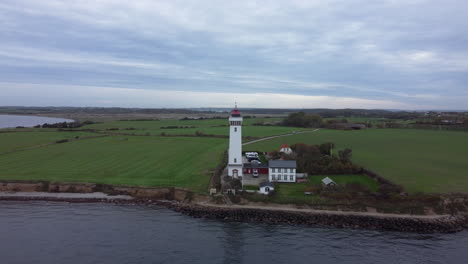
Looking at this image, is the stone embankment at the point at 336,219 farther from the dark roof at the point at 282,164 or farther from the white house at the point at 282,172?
the dark roof at the point at 282,164

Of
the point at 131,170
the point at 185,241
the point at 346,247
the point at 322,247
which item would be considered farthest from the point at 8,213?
the point at 346,247

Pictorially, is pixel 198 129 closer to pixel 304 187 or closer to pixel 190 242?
pixel 304 187

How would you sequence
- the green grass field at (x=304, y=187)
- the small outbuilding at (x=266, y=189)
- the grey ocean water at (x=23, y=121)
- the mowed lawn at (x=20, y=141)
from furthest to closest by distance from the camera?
the grey ocean water at (x=23, y=121), the mowed lawn at (x=20, y=141), the small outbuilding at (x=266, y=189), the green grass field at (x=304, y=187)

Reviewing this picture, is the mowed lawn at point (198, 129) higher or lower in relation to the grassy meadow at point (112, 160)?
higher

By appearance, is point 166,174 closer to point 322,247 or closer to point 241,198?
point 241,198

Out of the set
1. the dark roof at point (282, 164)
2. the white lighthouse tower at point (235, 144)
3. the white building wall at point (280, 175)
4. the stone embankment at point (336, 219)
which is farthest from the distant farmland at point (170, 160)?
the dark roof at point (282, 164)

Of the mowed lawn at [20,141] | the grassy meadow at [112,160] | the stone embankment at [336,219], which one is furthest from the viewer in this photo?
the mowed lawn at [20,141]

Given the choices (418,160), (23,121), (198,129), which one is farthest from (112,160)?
(23,121)
